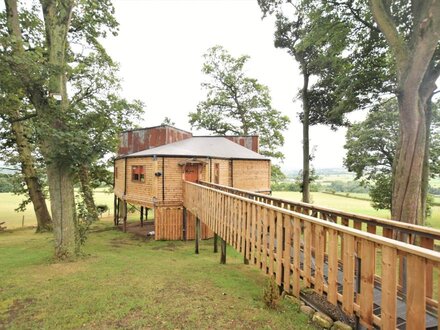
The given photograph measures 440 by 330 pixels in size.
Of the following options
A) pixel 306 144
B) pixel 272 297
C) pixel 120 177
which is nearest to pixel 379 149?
pixel 306 144

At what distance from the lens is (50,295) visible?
21.1 ft

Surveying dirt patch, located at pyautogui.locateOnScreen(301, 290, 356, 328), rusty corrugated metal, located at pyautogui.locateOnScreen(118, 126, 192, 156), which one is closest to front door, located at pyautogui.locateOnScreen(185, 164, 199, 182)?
rusty corrugated metal, located at pyautogui.locateOnScreen(118, 126, 192, 156)

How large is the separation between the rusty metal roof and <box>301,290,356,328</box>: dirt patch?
11919 millimetres

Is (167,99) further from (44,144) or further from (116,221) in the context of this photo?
(44,144)

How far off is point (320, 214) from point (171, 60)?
2794 centimetres

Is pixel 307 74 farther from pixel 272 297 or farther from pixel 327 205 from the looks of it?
pixel 327 205

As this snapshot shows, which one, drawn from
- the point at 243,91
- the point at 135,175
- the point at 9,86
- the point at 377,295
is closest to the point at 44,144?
the point at 9,86

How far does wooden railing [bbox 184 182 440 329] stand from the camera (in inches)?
110

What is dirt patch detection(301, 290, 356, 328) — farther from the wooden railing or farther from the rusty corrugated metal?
the rusty corrugated metal

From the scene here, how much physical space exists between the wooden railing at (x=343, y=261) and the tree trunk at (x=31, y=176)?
50.9 feet

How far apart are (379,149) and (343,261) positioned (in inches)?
772

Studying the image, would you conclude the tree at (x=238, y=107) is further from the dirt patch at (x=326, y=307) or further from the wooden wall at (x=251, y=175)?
the dirt patch at (x=326, y=307)

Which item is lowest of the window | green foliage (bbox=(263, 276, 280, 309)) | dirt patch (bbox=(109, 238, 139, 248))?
dirt patch (bbox=(109, 238, 139, 248))

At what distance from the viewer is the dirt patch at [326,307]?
4268 mm
